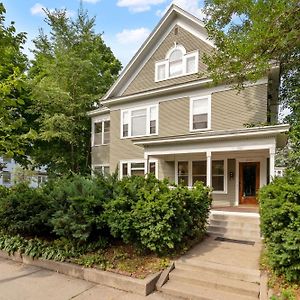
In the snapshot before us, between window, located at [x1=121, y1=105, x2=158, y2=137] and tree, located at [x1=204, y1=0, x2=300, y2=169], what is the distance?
462 centimetres

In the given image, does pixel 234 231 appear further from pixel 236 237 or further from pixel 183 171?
pixel 183 171

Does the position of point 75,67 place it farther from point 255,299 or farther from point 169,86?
point 255,299

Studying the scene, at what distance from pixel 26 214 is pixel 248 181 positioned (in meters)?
9.09

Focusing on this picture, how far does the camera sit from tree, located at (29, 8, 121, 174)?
16.7m

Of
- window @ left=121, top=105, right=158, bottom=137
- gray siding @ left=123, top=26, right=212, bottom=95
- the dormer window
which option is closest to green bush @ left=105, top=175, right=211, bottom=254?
gray siding @ left=123, top=26, right=212, bottom=95

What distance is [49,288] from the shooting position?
491 centimetres

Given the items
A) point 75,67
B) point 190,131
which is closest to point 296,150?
point 190,131

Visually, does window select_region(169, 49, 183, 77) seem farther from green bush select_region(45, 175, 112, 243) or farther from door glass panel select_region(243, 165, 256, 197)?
green bush select_region(45, 175, 112, 243)

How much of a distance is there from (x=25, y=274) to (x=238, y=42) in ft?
27.2

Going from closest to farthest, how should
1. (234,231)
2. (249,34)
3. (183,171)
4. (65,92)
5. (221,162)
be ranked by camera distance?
(234,231) < (249,34) < (221,162) < (183,171) < (65,92)

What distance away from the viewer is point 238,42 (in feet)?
27.9

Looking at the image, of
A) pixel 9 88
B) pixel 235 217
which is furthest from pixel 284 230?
pixel 9 88

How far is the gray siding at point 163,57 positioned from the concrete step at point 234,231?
23.7 feet

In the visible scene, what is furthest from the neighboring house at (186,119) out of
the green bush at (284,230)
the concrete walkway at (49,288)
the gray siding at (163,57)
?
the concrete walkway at (49,288)
